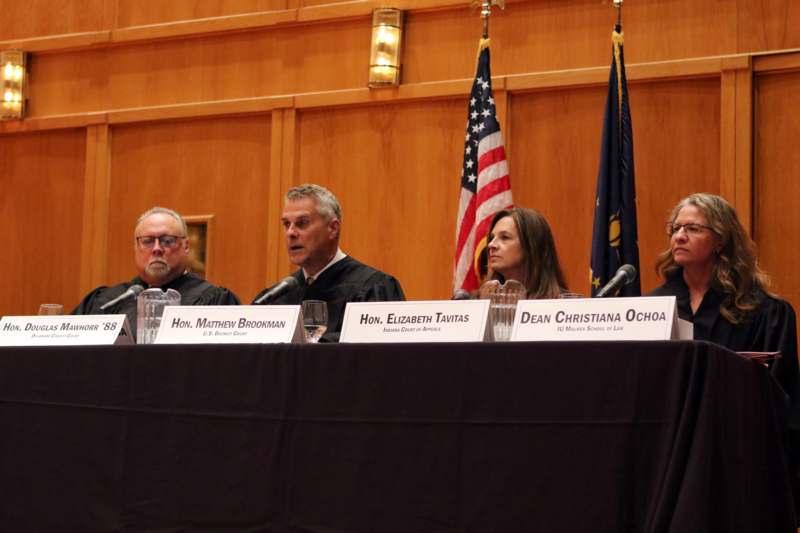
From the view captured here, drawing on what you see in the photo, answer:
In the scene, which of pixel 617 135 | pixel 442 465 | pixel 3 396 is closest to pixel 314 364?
pixel 442 465

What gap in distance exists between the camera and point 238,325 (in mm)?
3646

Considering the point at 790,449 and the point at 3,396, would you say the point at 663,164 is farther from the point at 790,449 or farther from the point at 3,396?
the point at 3,396

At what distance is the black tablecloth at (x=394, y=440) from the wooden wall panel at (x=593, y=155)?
3.25 m

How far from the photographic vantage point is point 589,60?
6641 millimetres

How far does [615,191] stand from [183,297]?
218 centimetres

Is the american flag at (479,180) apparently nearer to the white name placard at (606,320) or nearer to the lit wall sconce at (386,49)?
the lit wall sconce at (386,49)

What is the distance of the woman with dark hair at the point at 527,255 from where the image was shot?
4.87 meters

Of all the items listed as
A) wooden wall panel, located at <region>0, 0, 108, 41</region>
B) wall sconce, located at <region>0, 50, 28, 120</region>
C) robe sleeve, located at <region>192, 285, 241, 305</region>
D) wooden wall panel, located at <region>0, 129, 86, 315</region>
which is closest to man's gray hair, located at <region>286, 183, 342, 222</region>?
robe sleeve, located at <region>192, 285, 241, 305</region>

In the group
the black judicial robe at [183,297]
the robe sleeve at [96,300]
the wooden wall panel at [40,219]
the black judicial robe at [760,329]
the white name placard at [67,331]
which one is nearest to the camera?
the white name placard at [67,331]

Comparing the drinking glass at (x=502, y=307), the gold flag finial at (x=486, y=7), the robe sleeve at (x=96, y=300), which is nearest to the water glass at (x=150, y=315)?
the drinking glass at (x=502, y=307)

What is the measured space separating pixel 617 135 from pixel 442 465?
3240 millimetres

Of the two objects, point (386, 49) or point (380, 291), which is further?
point (386, 49)

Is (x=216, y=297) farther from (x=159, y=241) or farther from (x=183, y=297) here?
(x=159, y=241)

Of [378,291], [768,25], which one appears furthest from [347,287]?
[768,25]
